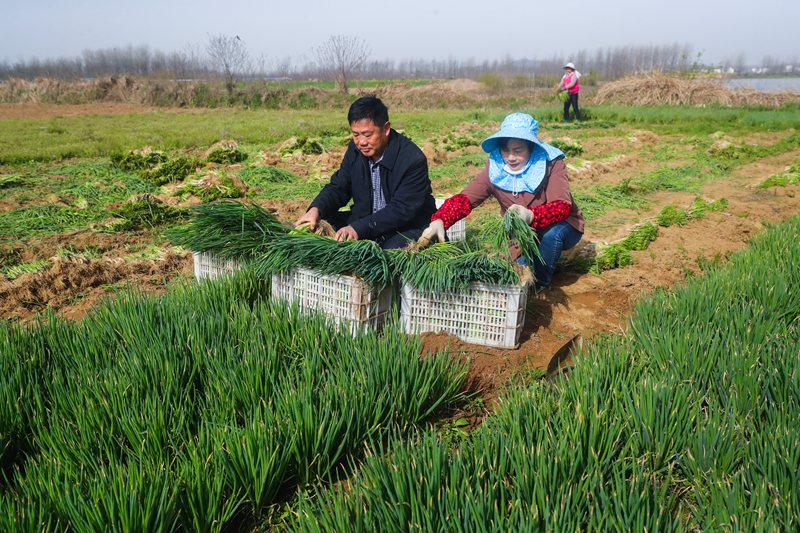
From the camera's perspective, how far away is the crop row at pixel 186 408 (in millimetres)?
1905

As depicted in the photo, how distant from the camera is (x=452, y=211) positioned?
3.97m

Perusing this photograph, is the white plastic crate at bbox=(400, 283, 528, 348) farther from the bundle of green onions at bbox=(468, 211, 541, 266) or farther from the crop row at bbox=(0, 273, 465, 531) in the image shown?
the crop row at bbox=(0, 273, 465, 531)

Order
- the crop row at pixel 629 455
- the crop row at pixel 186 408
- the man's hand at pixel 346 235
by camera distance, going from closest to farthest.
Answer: the crop row at pixel 629 455
the crop row at pixel 186 408
the man's hand at pixel 346 235

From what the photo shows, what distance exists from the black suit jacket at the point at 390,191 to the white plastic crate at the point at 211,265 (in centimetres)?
68

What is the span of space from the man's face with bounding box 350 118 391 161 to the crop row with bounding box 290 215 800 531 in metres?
1.91

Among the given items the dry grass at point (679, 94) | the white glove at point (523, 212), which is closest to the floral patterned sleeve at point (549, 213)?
the white glove at point (523, 212)

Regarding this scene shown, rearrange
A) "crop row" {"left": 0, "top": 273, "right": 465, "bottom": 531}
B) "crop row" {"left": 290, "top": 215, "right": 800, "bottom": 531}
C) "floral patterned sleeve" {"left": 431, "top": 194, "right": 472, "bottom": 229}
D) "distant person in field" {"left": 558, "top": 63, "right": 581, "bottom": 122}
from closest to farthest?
1. "crop row" {"left": 290, "top": 215, "right": 800, "bottom": 531}
2. "crop row" {"left": 0, "top": 273, "right": 465, "bottom": 531}
3. "floral patterned sleeve" {"left": 431, "top": 194, "right": 472, "bottom": 229}
4. "distant person in field" {"left": 558, "top": 63, "right": 581, "bottom": 122}

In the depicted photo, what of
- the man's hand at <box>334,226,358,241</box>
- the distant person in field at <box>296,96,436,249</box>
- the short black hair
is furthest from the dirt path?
→ the short black hair

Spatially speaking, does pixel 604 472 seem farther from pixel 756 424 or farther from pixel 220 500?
pixel 220 500

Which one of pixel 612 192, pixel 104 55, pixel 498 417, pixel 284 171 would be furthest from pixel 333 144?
pixel 104 55

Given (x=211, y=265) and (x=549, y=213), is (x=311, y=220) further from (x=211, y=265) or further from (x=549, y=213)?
(x=549, y=213)

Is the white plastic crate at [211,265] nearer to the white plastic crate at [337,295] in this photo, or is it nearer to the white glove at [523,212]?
the white plastic crate at [337,295]

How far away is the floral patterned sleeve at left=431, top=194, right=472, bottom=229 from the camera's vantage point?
155 inches

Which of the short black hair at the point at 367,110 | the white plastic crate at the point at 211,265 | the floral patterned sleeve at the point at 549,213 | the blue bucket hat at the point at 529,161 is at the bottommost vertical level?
the white plastic crate at the point at 211,265
